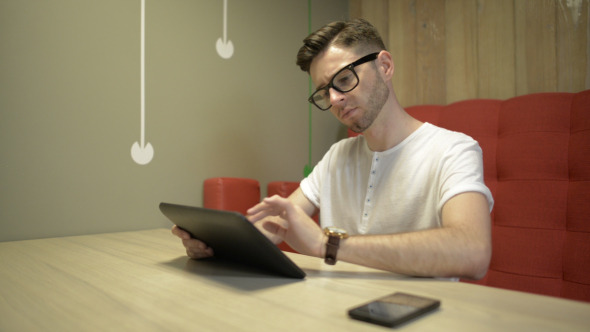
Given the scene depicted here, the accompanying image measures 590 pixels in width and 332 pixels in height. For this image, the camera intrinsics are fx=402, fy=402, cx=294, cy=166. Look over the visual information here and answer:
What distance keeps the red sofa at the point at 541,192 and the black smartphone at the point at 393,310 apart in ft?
3.15

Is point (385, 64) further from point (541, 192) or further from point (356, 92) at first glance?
point (541, 192)

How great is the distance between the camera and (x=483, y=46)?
5.92 ft

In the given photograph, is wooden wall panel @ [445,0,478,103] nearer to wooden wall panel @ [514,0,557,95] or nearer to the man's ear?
wooden wall panel @ [514,0,557,95]

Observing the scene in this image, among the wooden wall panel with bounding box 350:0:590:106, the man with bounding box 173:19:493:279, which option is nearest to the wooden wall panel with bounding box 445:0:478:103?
the wooden wall panel with bounding box 350:0:590:106

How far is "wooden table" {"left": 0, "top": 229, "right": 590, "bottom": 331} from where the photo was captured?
0.52m

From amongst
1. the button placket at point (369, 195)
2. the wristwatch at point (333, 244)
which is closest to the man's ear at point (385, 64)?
the button placket at point (369, 195)

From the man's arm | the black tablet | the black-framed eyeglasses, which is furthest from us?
the black-framed eyeglasses

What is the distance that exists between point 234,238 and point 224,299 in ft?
0.50

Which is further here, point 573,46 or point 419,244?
point 573,46

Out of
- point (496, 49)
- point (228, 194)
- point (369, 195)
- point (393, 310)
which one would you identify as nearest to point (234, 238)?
point (393, 310)

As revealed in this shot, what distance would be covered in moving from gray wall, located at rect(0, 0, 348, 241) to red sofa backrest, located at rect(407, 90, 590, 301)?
1.00 metres

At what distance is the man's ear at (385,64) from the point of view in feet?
4.12

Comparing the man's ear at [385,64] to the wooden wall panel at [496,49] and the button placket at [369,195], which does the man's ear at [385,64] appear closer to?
the button placket at [369,195]

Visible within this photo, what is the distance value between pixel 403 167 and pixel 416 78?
964 millimetres
